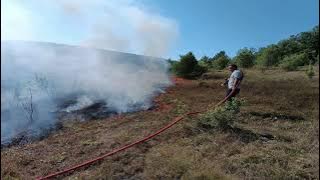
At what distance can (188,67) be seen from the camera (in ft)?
59.9

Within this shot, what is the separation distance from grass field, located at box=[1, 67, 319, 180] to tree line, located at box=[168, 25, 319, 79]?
6.60m

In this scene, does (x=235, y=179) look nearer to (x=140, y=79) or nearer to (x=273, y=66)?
(x=140, y=79)

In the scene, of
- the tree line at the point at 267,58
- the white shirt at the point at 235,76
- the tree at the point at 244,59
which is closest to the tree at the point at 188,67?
the tree line at the point at 267,58

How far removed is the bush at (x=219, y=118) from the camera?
8.91 meters

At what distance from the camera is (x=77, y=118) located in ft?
33.0

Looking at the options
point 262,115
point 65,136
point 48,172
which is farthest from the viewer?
point 262,115

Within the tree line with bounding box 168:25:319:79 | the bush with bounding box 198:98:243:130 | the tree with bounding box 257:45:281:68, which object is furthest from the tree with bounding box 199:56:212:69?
the bush with bounding box 198:98:243:130

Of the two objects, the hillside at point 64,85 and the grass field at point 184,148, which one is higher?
the hillside at point 64,85

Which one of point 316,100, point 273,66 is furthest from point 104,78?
point 273,66

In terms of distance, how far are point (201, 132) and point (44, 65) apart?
9.11m

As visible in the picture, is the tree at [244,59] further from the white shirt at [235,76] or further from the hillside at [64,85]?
the white shirt at [235,76]

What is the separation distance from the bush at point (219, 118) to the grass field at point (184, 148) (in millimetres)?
172

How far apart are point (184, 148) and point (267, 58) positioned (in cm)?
1767

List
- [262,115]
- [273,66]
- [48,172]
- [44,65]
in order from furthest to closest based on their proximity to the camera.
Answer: [273,66]
[44,65]
[262,115]
[48,172]
